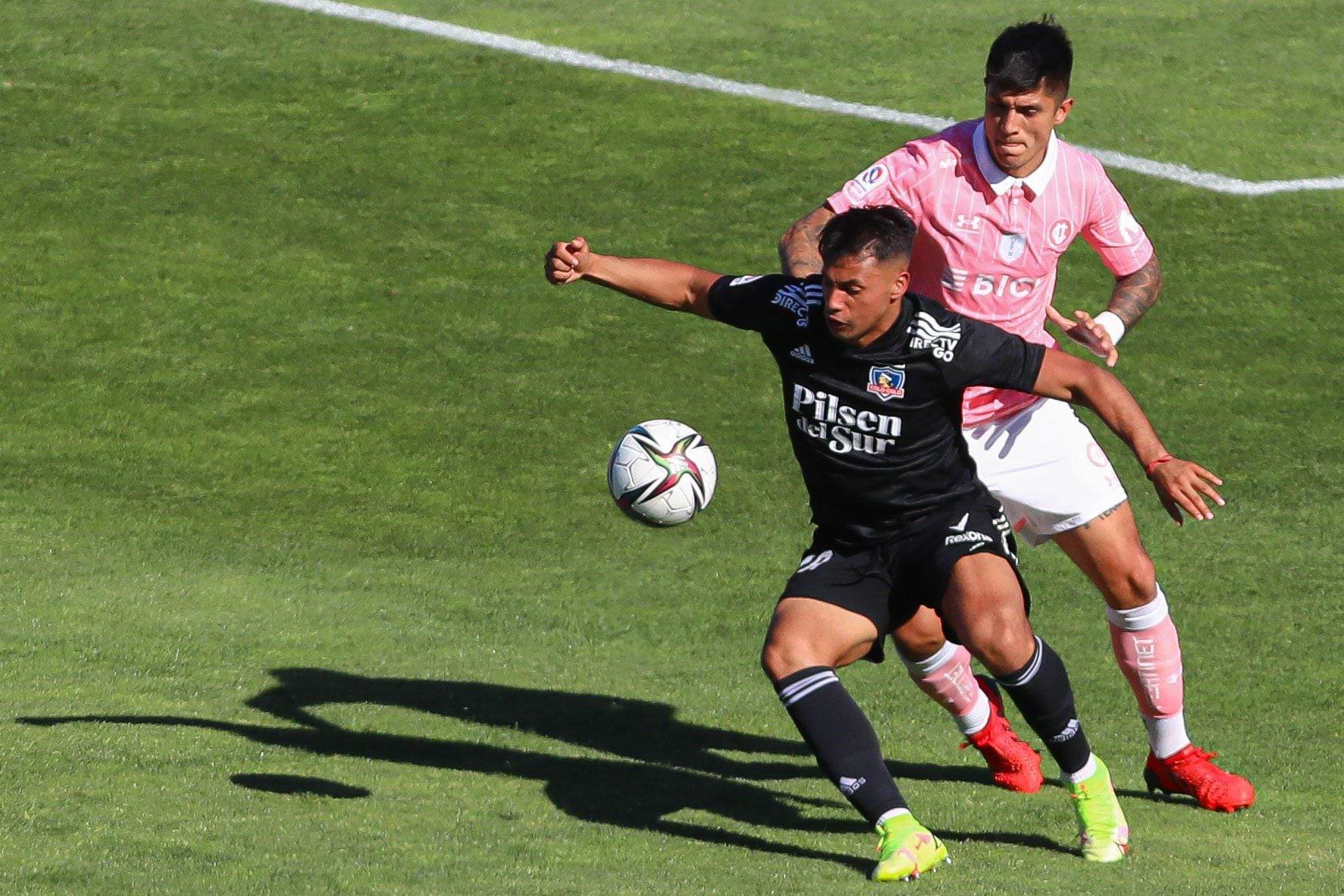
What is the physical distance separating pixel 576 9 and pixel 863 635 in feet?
40.8

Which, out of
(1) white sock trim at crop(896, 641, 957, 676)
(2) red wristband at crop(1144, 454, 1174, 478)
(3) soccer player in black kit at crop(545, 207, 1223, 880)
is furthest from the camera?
(1) white sock trim at crop(896, 641, 957, 676)

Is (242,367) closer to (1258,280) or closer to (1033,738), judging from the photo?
(1033,738)

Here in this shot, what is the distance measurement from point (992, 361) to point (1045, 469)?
0.74 metres

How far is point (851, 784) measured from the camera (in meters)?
5.75

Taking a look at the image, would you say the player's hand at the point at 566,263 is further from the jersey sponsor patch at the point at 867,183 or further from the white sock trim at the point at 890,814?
the white sock trim at the point at 890,814

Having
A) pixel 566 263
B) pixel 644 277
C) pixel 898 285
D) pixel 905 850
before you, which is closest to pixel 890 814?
pixel 905 850

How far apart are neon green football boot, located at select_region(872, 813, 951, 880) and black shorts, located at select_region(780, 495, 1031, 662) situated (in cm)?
77

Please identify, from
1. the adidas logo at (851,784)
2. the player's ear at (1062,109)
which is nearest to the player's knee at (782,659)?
the adidas logo at (851,784)

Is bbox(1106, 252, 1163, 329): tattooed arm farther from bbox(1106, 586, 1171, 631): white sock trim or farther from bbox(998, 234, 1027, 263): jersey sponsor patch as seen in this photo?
bbox(1106, 586, 1171, 631): white sock trim

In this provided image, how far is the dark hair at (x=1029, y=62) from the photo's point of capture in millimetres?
6477

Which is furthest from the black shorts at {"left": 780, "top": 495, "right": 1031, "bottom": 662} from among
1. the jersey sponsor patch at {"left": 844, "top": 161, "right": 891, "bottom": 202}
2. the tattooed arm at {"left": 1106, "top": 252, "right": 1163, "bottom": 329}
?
the jersey sponsor patch at {"left": 844, "top": 161, "right": 891, "bottom": 202}

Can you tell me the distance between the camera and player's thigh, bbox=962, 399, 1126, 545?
21.6 ft

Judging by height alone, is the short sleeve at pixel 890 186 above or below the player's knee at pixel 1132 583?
above

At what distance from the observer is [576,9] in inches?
690
